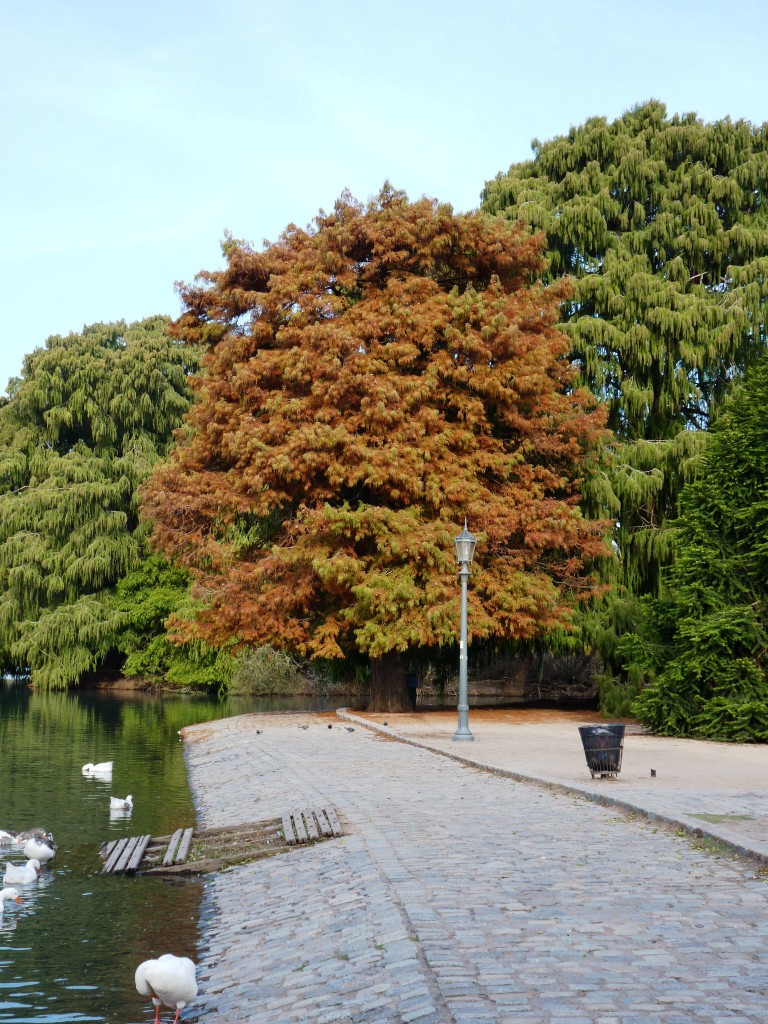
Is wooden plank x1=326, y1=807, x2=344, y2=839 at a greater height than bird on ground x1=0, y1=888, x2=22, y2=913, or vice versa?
wooden plank x1=326, y1=807, x2=344, y2=839

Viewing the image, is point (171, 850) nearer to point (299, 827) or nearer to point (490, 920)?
point (299, 827)

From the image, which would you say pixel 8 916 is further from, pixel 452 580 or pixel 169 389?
pixel 169 389

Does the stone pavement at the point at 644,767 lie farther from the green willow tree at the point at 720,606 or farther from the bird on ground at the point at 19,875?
the bird on ground at the point at 19,875

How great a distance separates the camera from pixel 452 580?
25.2 metres

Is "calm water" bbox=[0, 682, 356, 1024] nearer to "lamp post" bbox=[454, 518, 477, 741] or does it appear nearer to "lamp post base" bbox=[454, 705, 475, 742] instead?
"lamp post base" bbox=[454, 705, 475, 742]

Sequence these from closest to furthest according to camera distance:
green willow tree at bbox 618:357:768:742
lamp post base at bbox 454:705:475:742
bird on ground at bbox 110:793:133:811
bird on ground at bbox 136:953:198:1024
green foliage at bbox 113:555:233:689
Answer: bird on ground at bbox 136:953:198:1024, bird on ground at bbox 110:793:133:811, lamp post base at bbox 454:705:475:742, green willow tree at bbox 618:357:768:742, green foliage at bbox 113:555:233:689

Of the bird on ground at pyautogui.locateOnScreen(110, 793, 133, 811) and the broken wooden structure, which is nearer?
the broken wooden structure

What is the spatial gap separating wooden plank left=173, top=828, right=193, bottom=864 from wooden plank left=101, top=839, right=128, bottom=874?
0.57 meters

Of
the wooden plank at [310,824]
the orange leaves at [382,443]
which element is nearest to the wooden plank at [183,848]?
the wooden plank at [310,824]

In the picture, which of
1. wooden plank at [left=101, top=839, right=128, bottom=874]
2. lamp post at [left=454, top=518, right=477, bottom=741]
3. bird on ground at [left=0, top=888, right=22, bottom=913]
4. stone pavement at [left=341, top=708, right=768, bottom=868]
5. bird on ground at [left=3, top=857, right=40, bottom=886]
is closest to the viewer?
bird on ground at [left=0, top=888, right=22, bottom=913]

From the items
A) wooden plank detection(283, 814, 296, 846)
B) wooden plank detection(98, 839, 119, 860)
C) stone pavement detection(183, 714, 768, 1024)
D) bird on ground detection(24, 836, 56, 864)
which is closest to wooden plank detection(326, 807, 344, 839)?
stone pavement detection(183, 714, 768, 1024)

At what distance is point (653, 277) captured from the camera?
2928 centimetres

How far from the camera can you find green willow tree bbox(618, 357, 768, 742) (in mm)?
20109

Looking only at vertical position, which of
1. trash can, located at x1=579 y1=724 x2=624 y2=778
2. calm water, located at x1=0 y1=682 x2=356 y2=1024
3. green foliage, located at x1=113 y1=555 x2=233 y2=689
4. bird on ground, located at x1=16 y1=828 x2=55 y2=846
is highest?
green foliage, located at x1=113 y1=555 x2=233 y2=689
